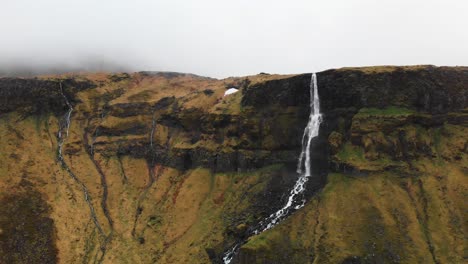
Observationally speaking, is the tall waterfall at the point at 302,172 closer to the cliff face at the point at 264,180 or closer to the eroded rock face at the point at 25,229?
the cliff face at the point at 264,180

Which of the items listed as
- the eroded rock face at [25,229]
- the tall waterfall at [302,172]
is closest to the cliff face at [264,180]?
the eroded rock face at [25,229]

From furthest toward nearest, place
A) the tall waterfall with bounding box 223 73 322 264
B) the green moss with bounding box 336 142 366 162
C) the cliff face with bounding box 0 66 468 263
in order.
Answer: the green moss with bounding box 336 142 366 162 < the tall waterfall with bounding box 223 73 322 264 < the cliff face with bounding box 0 66 468 263

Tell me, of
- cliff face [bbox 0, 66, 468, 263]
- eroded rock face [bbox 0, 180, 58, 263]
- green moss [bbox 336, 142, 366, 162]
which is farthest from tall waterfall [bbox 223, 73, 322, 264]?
eroded rock face [bbox 0, 180, 58, 263]

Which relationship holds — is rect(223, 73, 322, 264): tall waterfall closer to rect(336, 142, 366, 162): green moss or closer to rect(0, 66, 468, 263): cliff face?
rect(0, 66, 468, 263): cliff face

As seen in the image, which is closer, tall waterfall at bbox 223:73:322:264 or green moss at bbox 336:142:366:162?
tall waterfall at bbox 223:73:322:264

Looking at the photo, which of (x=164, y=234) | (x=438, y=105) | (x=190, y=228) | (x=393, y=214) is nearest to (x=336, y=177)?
(x=393, y=214)

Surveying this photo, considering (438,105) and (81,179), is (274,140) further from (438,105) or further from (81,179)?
(81,179)
